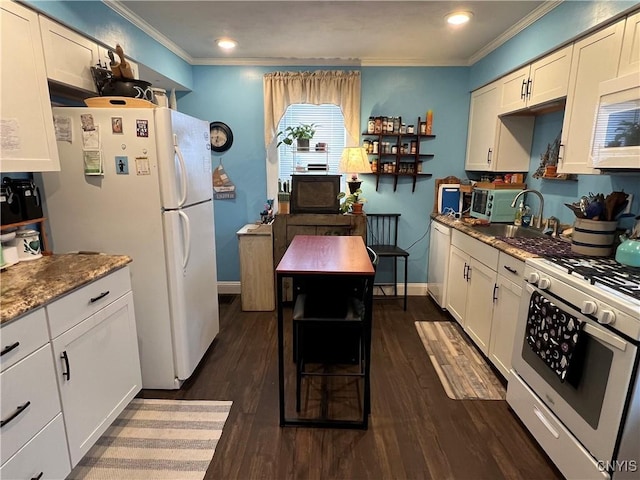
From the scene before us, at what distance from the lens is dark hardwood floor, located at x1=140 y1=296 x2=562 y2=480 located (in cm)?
166

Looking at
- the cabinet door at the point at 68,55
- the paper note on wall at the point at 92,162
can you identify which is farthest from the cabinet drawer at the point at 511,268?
the cabinet door at the point at 68,55

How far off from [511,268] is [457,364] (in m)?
0.90

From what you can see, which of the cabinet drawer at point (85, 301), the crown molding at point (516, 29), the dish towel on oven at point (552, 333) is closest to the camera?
the cabinet drawer at point (85, 301)

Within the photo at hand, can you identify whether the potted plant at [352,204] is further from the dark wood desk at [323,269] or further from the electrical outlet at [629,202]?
the electrical outlet at [629,202]

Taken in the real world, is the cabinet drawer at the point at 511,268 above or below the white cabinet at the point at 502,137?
below

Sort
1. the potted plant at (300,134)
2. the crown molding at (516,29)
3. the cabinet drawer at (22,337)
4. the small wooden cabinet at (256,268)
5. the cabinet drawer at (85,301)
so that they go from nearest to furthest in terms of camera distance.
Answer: the cabinet drawer at (22,337) → the cabinet drawer at (85,301) → the crown molding at (516,29) → the small wooden cabinet at (256,268) → the potted plant at (300,134)

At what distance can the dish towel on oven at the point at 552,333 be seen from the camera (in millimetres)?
1479

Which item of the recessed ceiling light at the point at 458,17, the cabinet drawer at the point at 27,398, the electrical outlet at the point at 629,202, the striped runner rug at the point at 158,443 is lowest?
the striped runner rug at the point at 158,443

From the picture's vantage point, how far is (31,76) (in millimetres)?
1583

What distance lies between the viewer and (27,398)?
123cm

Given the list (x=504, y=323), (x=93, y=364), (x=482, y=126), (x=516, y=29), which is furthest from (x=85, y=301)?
(x=482, y=126)

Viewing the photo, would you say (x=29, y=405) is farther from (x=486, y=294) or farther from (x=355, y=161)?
(x=355, y=161)

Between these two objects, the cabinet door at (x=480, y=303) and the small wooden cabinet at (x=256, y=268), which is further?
the small wooden cabinet at (x=256, y=268)

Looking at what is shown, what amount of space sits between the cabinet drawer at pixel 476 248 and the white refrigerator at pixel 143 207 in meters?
2.07
